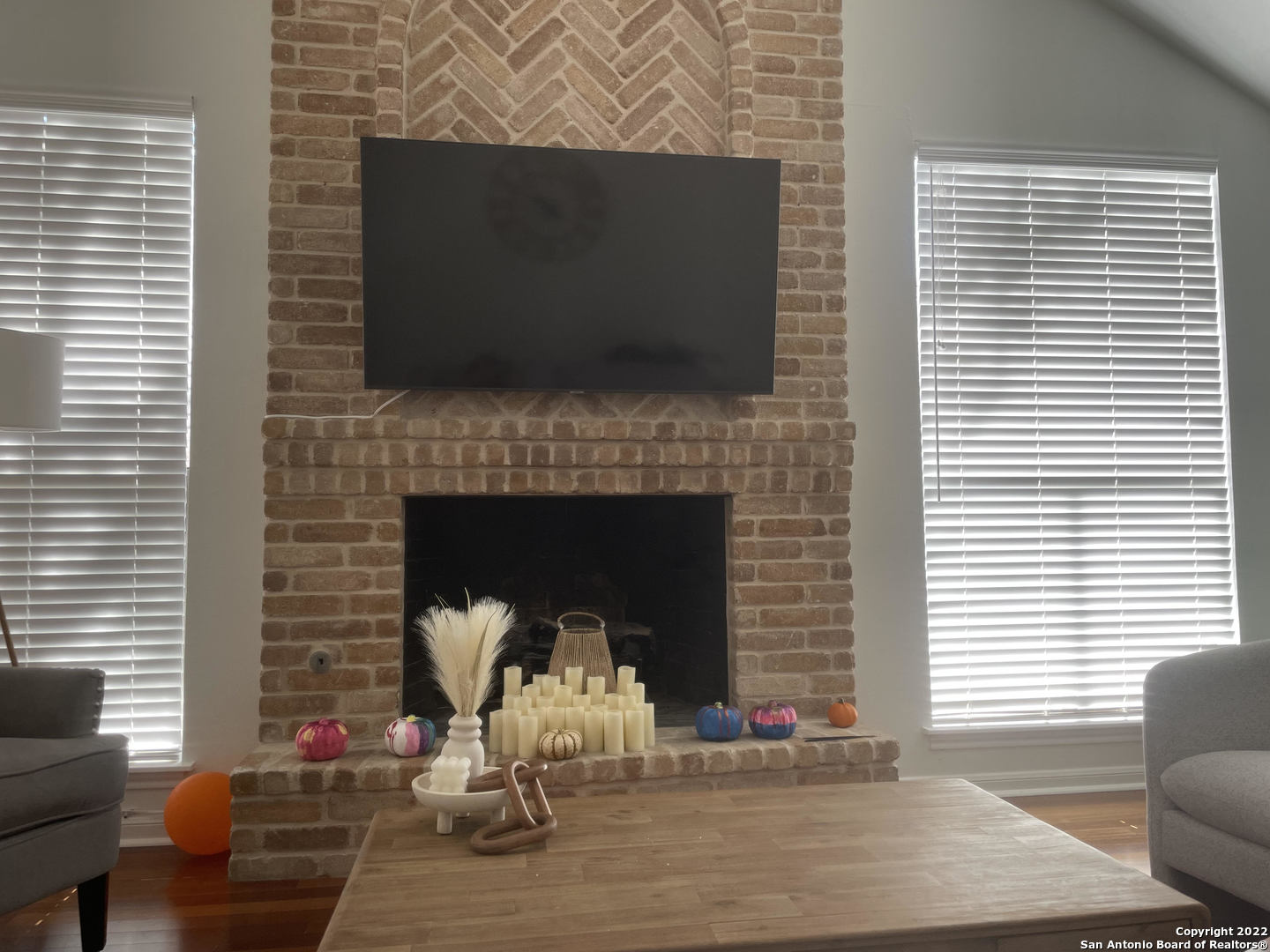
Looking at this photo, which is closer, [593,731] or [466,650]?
[466,650]

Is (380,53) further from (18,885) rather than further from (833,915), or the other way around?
(833,915)

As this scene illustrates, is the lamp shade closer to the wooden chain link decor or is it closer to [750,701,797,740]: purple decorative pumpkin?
the wooden chain link decor

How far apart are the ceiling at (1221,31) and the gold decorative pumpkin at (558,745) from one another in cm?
363

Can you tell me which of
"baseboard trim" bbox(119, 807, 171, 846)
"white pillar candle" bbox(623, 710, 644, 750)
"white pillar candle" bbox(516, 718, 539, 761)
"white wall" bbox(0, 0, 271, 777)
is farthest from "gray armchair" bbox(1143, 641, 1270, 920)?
"baseboard trim" bbox(119, 807, 171, 846)

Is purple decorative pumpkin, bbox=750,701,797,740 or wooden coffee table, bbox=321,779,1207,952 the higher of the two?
wooden coffee table, bbox=321,779,1207,952

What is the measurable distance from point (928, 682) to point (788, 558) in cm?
79

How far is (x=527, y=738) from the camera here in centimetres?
263

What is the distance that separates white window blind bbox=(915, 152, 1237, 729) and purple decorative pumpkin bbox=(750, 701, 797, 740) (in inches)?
33.9

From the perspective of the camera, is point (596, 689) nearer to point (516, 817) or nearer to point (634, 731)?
point (634, 731)

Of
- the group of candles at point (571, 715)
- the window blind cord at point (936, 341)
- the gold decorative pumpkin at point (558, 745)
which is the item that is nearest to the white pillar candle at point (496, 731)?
the group of candles at point (571, 715)

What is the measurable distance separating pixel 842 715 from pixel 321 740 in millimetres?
1708

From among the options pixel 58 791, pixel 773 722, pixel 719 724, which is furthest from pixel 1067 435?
pixel 58 791

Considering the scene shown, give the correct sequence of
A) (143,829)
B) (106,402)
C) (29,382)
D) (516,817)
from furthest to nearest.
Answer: (106,402)
(143,829)
(29,382)
(516,817)

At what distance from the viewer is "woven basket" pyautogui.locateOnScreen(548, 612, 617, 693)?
9.77 ft
